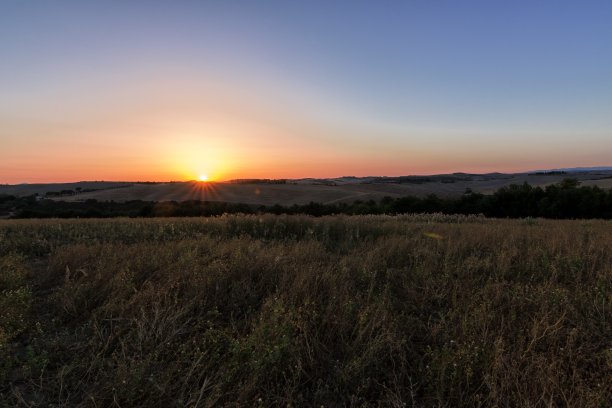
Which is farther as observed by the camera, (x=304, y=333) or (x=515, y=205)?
(x=515, y=205)

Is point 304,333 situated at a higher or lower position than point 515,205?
higher

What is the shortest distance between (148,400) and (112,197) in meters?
77.9

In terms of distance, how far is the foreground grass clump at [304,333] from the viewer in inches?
110

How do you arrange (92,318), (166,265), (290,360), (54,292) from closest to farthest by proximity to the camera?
(290,360)
(92,318)
(54,292)
(166,265)

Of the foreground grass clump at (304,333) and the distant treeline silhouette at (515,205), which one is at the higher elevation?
the foreground grass clump at (304,333)

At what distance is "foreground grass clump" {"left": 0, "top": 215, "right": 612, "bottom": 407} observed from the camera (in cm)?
281

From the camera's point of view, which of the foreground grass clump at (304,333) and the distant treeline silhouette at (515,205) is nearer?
the foreground grass clump at (304,333)

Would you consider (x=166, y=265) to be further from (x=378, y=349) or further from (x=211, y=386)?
(x=378, y=349)

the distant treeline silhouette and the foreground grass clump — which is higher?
the foreground grass clump

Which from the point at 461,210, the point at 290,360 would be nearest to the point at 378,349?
the point at 290,360

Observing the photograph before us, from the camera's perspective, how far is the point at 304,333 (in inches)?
130

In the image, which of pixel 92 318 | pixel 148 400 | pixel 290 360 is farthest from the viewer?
pixel 92 318

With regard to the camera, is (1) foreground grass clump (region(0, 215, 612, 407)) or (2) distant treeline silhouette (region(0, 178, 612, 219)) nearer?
(1) foreground grass clump (region(0, 215, 612, 407))

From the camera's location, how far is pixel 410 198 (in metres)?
37.4
